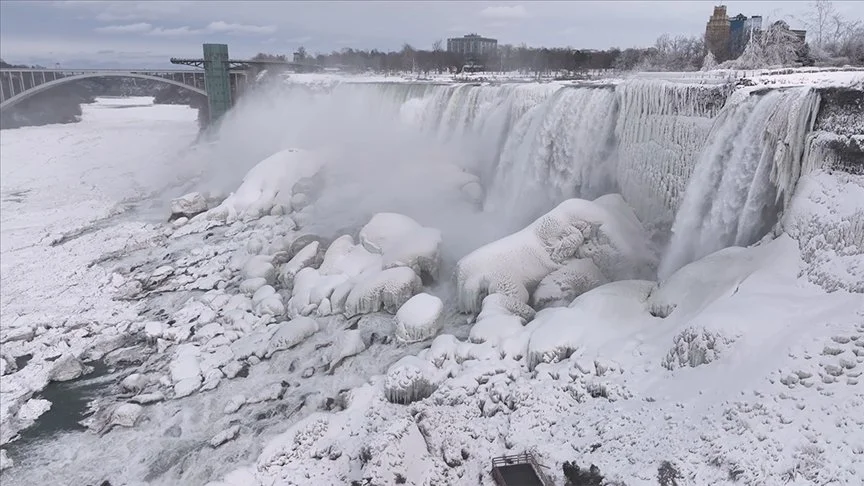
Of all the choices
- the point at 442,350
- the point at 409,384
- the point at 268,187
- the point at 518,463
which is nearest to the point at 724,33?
the point at 268,187

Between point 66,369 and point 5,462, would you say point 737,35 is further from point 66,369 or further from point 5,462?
point 5,462

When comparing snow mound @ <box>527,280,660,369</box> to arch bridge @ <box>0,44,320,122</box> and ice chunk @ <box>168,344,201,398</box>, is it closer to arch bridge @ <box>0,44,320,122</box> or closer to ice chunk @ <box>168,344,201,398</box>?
ice chunk @ <box>168,344,201,398</box>

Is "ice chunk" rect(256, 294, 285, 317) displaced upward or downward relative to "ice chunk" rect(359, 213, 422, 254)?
downward

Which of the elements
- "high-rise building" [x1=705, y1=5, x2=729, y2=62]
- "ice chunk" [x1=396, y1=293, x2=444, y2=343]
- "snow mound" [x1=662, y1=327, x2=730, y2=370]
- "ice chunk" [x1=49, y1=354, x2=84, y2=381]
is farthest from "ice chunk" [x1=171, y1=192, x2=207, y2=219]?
"high-rise building" [x1=705, y1=5, x2=729, y2=62]

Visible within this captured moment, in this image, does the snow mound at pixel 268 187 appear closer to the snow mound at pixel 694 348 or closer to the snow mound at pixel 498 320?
the snow mound at pixel 498 320

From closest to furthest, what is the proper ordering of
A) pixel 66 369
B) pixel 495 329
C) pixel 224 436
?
pixel 224 436 < pixel 495 329 < pixel 66 369

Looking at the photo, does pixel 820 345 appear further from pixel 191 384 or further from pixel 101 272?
pixel 101 272

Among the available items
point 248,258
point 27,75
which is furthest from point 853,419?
point 27,75
